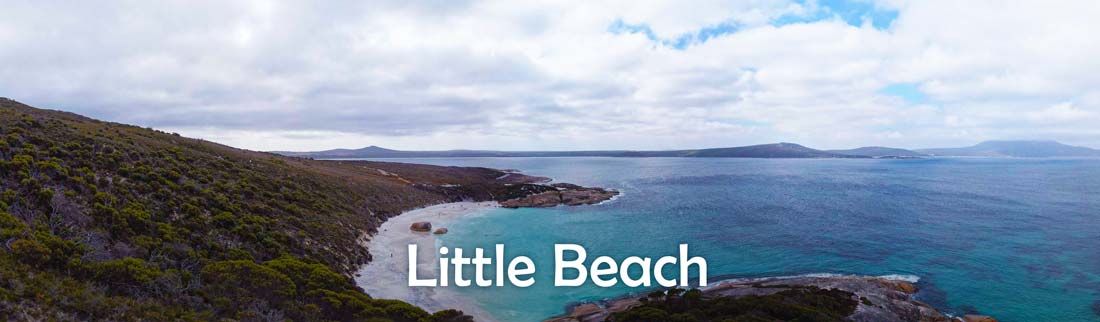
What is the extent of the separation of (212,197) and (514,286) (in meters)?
22.9

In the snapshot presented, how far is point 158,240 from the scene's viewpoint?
2558 cm

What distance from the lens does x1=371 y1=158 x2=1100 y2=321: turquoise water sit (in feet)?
106

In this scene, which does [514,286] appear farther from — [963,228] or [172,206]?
[963,228]

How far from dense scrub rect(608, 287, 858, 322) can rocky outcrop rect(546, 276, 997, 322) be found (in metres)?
1.06

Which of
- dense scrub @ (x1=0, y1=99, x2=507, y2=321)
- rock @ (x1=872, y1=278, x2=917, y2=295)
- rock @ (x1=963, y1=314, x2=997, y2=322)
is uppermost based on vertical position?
dense scrub @ (x1=0, y1=99, x2=507, y2=321)

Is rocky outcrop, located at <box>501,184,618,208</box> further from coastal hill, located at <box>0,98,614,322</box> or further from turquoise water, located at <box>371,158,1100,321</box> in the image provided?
coastal hill, located at <box>0,98,614,322</box>

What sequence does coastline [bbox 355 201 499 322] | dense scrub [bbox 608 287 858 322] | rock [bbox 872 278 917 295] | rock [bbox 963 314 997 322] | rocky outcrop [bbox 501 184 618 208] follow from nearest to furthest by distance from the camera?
dense scrub [bbox 608 287 858 322]
rock [bbox 963 314 997 322]
coastline [bbox 355 201 499 322]
rock [bbox 872 278 917 295]
rocky outcrop [bbox 501 184 618 208]

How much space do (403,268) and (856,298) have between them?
3049cm

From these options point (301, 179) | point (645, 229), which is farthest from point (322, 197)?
point (645, 229)

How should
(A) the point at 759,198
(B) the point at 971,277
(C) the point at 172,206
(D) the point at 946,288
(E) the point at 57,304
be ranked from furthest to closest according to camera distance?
(A) the point at 759,198
(B) the point at 971,277
(D) the point at 946,288
(C) the point at 172,206
(E) the point at 57,304

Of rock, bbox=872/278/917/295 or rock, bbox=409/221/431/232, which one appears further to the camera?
rock, bbox=409/221/431/232

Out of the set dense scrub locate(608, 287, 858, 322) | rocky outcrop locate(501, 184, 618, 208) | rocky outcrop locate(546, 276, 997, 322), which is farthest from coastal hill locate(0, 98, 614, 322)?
rocky outcrop locate(501, 184, 618, 208)

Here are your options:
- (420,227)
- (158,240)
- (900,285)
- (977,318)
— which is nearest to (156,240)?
(158,240)

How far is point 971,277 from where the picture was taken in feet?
120
